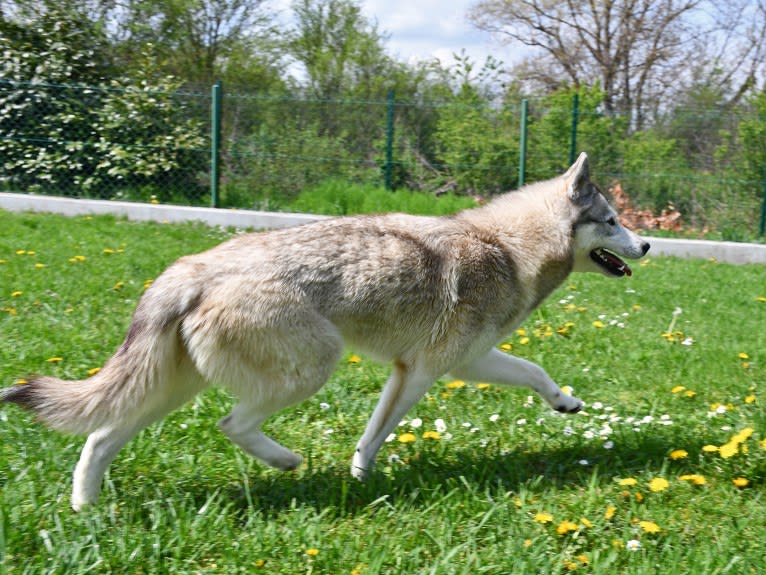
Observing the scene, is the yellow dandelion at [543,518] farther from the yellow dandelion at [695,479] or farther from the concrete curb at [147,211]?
the concrete curb at [147,211]

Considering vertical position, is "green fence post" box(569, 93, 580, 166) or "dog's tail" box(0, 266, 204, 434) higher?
"green fence post" box(569, 93, 580, 166)

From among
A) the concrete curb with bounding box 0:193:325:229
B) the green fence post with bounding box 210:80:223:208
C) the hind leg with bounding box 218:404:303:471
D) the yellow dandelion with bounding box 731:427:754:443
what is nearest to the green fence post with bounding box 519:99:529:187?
the concrete curb with bounding box 0:193:325:229

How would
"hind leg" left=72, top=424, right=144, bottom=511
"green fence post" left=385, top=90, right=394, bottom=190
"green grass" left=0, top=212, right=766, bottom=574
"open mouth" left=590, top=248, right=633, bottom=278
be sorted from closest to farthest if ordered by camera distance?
"green grass" left=0, top=212, right=766, bottom=574
"hind leg" left=72, top=424, right=144, bottom=511
"open mouth" left=590, top=248, right=633, bottom=278
"green fence post" left=385, top=90, right=394, bottom=190

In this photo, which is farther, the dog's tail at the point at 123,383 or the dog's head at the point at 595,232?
the dog's head at the point at 595,232

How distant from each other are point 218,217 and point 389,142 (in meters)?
2.94

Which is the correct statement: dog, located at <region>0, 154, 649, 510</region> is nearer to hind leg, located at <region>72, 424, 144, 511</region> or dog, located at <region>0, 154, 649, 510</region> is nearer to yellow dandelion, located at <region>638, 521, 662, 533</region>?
hind leg, located at <region>72, 424, 144, 511</region>

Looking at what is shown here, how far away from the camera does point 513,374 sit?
4500mm

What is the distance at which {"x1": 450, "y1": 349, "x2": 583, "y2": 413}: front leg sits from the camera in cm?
445

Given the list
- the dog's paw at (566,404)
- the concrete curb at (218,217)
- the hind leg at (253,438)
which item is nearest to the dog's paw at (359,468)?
the hind leg at (253,438)

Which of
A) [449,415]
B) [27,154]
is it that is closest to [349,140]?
[27,154]

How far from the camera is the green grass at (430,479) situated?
3.09 metres

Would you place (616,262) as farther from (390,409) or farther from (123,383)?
(123,383)

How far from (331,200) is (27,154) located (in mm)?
4783

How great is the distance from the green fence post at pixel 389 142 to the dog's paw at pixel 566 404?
8961 millimetres
